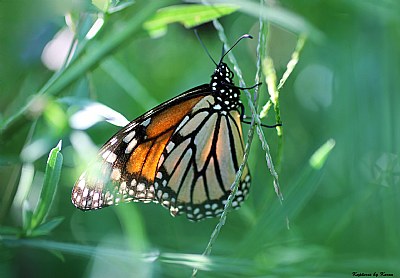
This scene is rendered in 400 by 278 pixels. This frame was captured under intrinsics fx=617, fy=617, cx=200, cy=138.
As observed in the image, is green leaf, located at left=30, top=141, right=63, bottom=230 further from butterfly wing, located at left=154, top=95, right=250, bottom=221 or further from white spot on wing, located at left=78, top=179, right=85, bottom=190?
butterfly wing, located at left=154, top=95, right=250, bottom=221

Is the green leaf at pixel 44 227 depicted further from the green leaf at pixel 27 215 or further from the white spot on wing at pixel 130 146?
the white spot on wing at pixel 130 146

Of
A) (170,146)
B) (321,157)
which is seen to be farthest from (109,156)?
(321,157)

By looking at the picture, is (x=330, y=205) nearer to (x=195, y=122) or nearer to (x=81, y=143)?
(x=195, y=122)

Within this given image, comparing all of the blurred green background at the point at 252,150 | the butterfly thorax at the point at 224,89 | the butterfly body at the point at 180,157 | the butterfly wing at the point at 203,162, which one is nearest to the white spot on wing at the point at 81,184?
the butterfly body at the point at 180,157

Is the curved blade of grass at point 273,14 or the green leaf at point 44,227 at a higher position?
the curved blade of grass at point 273,14

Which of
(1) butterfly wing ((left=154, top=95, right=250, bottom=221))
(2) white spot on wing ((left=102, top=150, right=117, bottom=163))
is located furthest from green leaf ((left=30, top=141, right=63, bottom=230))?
(1) butterfly wing ((left=154, top=95, right=250, bottom=221))

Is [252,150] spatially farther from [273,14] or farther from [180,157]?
[273,14]
